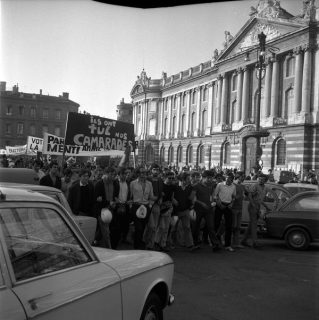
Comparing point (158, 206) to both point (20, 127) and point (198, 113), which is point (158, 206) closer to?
point (198, 113)

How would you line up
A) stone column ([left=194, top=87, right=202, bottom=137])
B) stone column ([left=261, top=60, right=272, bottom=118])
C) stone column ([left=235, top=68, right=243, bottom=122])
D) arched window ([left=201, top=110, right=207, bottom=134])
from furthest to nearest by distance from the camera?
stone column ([left=194, top=87, right=202, bottom=137])
arched window ([left=201, top=110, right=207, bottom=134])
stone column ([left=235, top=68, right=243, bottom=122])
stone column ([left=261, top=60, right=272, bottom=118])

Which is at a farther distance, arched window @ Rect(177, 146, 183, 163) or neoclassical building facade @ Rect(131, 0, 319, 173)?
arched window @ Rect(177, 146, 183, 163)

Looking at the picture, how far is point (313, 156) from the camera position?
3394cm

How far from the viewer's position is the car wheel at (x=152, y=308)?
3.49 m

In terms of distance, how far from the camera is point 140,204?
8.61 m

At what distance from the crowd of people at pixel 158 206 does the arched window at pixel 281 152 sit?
2736 cm

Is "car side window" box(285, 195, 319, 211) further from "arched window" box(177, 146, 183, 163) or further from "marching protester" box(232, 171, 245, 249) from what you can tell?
"arched window" box(177, 146, 183, 163)

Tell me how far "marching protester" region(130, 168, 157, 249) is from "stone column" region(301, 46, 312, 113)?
93.5 ft

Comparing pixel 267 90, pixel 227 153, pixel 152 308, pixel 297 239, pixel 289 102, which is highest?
pixel 267 90

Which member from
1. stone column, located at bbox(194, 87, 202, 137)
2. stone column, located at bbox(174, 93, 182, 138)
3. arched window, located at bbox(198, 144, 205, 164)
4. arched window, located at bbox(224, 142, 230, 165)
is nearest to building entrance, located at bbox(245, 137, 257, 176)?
arched window, located at bbox(224, 142, 230, 165)

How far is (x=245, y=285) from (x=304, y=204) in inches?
176

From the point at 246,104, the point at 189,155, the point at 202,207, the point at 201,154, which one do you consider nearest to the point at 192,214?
the point at 202,207

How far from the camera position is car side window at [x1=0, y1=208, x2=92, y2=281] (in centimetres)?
239

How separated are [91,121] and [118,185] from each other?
4409mm
